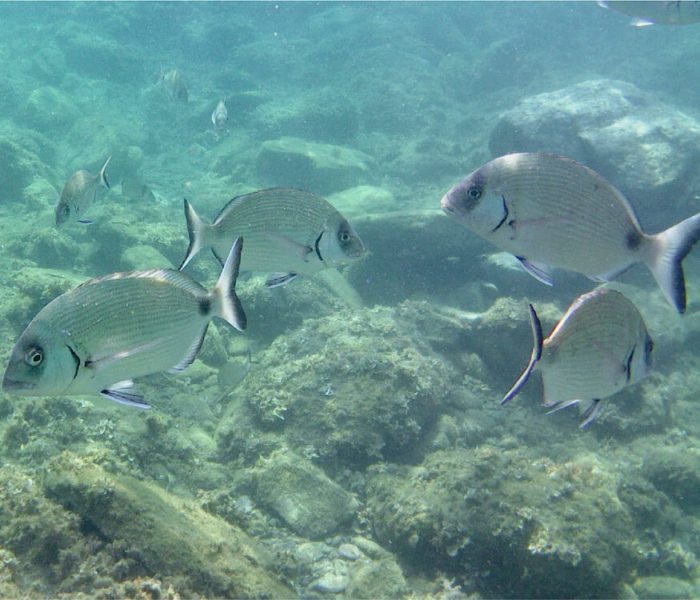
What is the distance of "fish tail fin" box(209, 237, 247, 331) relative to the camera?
6.97 feet

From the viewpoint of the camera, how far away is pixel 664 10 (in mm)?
4973

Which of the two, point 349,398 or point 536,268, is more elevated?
point 536,268

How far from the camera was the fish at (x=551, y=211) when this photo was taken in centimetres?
228

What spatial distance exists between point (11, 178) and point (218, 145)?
9521 millimetres

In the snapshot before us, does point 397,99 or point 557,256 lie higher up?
point 557,256

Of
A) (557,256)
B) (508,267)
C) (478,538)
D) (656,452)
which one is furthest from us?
(508,267)

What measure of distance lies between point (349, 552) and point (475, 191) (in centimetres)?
355

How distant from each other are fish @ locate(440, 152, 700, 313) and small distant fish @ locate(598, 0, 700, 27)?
437cm

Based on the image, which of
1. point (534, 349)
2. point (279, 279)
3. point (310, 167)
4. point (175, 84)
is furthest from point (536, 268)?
point (310, 167)

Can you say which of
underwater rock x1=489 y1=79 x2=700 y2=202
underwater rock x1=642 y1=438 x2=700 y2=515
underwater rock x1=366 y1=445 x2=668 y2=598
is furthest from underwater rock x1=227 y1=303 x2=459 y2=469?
underwater rock x1=489 y1=79 x2=700 y2=202

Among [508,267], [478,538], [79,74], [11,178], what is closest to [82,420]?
[478,538]

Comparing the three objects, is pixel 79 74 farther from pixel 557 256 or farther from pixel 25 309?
pixel 557 256

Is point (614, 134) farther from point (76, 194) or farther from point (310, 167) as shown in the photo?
point (76, 194)

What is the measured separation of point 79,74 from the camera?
28.0 metres
